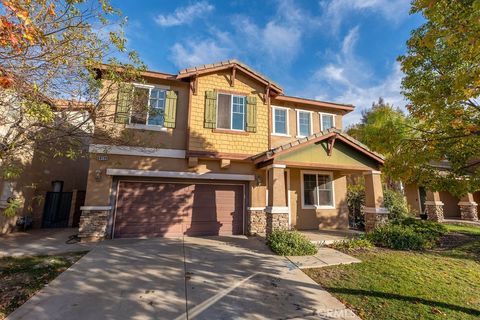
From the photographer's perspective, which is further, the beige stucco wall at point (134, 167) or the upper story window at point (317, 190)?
the upper story window at point (317, 190)

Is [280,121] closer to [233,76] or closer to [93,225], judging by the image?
[233,76]

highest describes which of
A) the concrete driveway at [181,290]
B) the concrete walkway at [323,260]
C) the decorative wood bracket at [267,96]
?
the decorative wood bracket at [267,96]

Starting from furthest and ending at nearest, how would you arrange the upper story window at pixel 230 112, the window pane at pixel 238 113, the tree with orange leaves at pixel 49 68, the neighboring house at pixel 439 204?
the neighboring house at pixel 439 204 < the window pane at pixel 238 113 < the upper story window at pixel 230 112 < the tree with orange leaves at pixel 49 68

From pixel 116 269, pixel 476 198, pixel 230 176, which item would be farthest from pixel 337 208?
pixel 476 198

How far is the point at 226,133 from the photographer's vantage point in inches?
426

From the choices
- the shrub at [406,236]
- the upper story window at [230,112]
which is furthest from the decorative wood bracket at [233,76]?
the shrub at [406,236]

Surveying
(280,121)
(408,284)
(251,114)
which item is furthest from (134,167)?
(408,284)

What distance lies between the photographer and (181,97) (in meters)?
10.8

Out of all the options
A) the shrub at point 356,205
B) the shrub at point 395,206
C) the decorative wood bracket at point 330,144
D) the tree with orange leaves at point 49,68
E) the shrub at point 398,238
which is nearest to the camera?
the tree with orange leaves at point 49,68

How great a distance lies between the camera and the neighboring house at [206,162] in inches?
372

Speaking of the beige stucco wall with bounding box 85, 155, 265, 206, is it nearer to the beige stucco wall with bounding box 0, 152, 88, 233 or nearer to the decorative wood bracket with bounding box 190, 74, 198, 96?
the beige stucco wall with bounding box 0, 152, 88, 233

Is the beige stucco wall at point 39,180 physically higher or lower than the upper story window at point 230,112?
lower

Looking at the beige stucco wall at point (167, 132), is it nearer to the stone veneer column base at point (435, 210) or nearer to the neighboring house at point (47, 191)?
the neighboring house at point (47, 191)

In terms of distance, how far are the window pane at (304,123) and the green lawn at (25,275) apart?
426 inches
